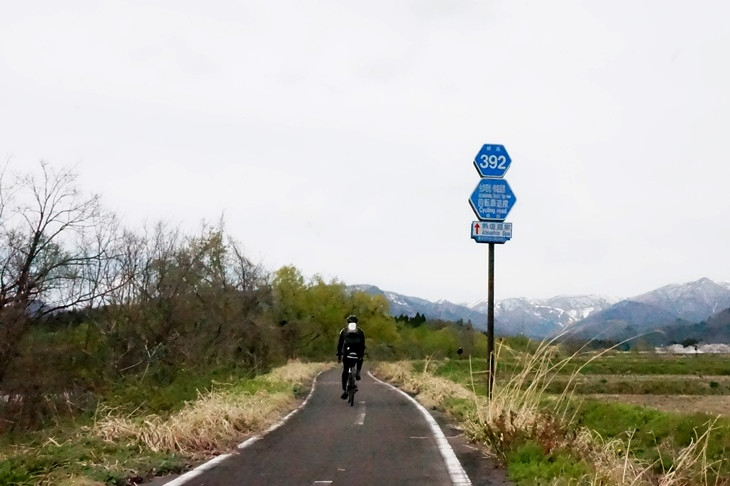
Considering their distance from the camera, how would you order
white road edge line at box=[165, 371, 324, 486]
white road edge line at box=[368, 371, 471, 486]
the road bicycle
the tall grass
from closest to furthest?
the tall grass < white road edge line at box=[165, 371, 324, 486] < white road edge line at box=[368, 371, 471, 486] < the road bicycle

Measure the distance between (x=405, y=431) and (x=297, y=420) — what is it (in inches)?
107

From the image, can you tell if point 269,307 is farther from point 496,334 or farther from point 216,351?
point 496,334

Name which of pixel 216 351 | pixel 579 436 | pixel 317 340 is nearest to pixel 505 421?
pixel 579 436

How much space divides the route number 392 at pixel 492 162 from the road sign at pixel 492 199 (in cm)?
25

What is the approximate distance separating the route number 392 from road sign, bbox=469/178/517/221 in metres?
0.25

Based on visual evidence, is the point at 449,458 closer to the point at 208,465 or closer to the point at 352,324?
the point at 208,465

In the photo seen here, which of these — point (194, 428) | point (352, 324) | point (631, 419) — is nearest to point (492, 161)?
point (352, 324)

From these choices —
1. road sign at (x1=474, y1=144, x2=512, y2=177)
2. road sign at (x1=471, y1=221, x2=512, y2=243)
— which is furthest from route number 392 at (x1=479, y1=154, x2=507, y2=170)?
road sign at (x1=471, y1=221, x2=512, y2=243)

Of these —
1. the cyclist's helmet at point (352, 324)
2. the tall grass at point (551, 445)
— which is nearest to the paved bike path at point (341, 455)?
the tall grass at point (551, 445)

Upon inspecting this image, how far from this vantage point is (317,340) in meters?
84.4

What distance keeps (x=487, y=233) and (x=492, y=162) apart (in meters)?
1.35

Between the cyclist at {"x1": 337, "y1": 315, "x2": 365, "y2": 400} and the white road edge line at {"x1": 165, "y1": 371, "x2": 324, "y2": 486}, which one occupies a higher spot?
the cyclist at {"x1": 337, "y1": 315, "x2": 365, "y2": 400}

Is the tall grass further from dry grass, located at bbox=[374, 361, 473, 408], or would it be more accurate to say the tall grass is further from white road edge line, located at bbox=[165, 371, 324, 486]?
dry grass, located at bbox=[374, 361, 473, 408]

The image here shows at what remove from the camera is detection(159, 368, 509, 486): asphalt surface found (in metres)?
7.07
